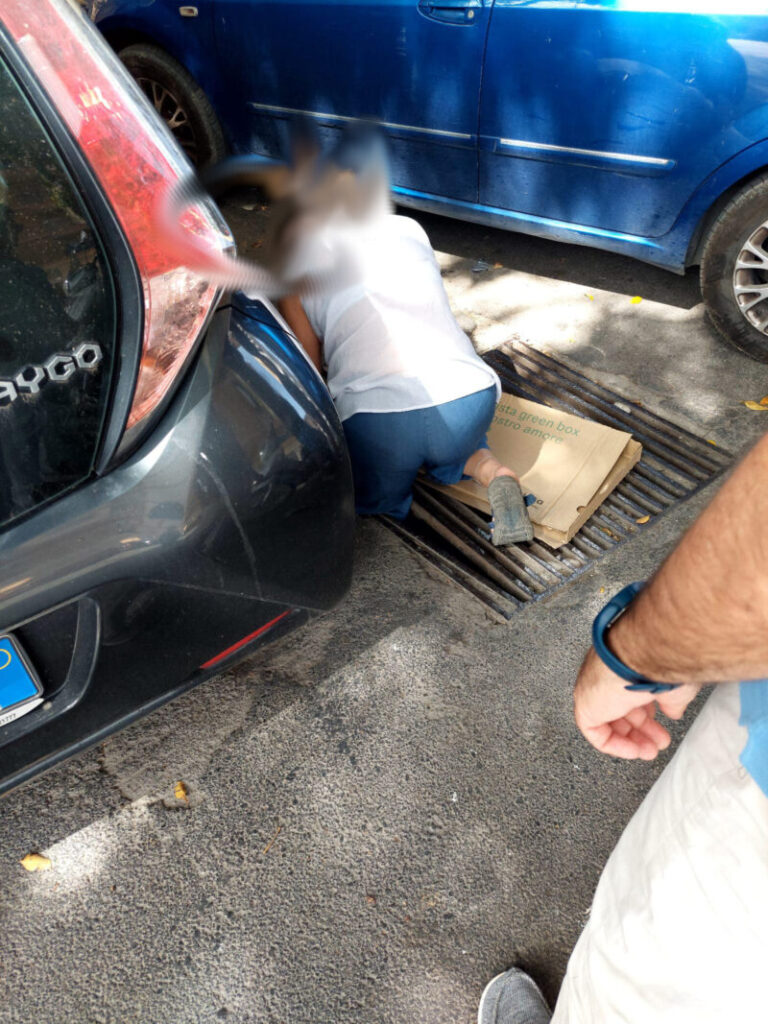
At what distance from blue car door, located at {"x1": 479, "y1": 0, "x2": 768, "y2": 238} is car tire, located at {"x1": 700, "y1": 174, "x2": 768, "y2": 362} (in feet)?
0.57

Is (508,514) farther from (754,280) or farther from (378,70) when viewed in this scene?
(378,70)

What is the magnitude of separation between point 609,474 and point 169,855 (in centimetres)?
178

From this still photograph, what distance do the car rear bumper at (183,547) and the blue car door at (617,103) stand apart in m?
1.96

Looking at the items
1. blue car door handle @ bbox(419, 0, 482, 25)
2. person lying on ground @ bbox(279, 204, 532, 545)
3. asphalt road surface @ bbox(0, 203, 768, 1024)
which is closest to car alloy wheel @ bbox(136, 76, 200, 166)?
blue car door handle @ bbox(419, 0, 482, 25)

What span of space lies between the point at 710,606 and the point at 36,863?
1696mm

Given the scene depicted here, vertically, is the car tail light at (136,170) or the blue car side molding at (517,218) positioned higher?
the car tail light at (136,170)

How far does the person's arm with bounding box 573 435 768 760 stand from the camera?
796 millimetres

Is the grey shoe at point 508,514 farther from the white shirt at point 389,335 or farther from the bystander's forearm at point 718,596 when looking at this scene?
the bystander's forearm at point 718,596

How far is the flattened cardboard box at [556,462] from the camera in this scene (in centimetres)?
263

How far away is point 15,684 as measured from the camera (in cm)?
146

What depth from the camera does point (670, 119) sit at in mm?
2928

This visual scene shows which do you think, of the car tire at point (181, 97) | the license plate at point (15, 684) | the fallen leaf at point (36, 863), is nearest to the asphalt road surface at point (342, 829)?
the fallen leaf at point (36, 863)

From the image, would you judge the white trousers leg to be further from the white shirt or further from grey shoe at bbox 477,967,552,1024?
the white shirt

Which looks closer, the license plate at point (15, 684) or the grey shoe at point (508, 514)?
the license plate at point (15, 684)
